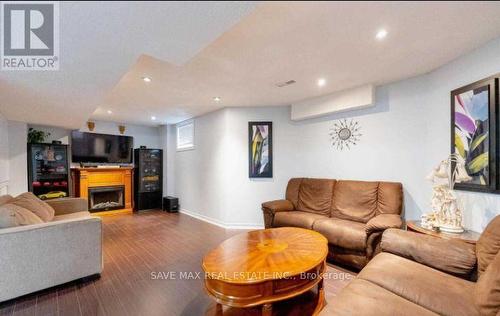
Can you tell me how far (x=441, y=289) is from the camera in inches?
53.5

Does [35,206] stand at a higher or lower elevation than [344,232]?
higher

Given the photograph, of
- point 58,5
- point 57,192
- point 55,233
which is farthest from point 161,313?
point 57,192

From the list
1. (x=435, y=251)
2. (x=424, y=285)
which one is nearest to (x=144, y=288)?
(x=424, y=285)

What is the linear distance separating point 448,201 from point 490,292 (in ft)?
3.71

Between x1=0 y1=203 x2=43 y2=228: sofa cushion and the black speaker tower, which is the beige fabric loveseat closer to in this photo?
x1=0 y1=203 x2=43 y2=228: sofa cushion

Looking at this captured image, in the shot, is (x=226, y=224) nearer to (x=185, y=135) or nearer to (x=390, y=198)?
(x=185, y=135)

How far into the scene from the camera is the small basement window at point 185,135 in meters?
5.21

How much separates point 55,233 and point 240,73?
97.2 inches

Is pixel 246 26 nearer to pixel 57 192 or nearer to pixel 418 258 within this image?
pixel 418 258

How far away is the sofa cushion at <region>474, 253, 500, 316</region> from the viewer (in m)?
1.14

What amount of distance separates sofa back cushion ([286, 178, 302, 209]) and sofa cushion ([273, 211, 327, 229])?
0.40m

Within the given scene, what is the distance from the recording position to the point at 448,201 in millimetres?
2068

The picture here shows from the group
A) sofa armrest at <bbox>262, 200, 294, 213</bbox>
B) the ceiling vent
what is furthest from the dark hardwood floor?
the ceiling vent

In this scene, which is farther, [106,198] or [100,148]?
[106,198]
